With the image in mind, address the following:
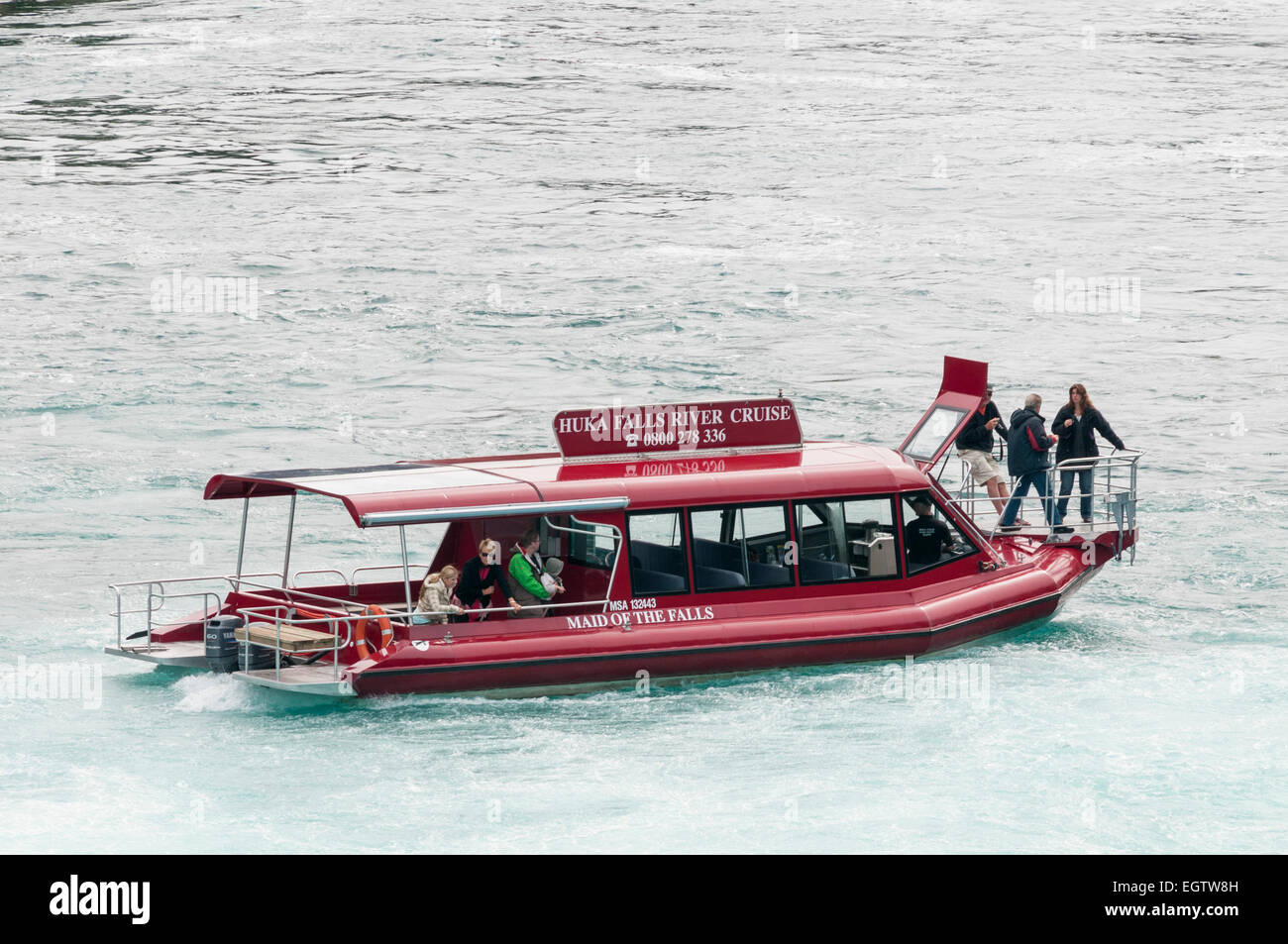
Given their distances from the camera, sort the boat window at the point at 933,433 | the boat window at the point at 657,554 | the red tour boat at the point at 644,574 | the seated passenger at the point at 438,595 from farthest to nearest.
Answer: the boat window at the point at 933,433, the boat window at the point at 657,554, the seated passenger at the point at 438,595, the red tour boat at the point at 644,574

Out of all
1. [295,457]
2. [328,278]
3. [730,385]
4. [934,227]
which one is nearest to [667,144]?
[934,227]

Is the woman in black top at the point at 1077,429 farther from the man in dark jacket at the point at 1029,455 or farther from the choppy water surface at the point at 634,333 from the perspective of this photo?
the choppy water surface at the point at 634,333

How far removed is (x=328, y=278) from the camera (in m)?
38.6

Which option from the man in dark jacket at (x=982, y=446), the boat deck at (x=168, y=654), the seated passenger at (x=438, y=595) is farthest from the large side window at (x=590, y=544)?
the man in dark jacket at (x=982, y=446)

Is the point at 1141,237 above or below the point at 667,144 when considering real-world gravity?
below

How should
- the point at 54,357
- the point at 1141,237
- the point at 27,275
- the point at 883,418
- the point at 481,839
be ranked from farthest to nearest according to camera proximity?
the point at 1141,237 → the point at 27,275 → the point at 54,357 → the point at 883,418 → the point at 481,839

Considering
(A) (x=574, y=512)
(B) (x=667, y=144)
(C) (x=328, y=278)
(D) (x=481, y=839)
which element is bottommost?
(D) (x=481, y=839)

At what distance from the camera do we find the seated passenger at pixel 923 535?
18.1 meters

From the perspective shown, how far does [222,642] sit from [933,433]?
29.2ft

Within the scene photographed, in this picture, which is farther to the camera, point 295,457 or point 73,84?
point 73,84

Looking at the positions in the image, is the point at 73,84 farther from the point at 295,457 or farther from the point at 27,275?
the point at 295,457

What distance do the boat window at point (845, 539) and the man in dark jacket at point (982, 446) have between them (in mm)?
3517

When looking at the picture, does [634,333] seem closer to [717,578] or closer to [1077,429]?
[1077,429]

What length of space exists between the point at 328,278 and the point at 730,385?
469 inches
